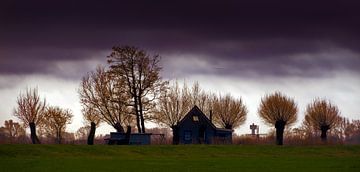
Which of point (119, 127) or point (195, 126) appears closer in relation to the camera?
point (119, 127)

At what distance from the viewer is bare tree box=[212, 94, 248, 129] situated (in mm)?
105250

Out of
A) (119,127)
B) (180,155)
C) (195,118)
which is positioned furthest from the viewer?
(195,118)

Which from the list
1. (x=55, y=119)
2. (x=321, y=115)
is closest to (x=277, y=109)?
(x=321, y=115)

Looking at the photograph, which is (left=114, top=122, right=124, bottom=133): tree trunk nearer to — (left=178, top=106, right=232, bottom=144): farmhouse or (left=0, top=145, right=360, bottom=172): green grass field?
(left=178, top=106, right=232, bottom=144): farmhouse

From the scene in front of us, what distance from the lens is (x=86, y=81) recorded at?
3462 inches

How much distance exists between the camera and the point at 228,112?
106188 mm

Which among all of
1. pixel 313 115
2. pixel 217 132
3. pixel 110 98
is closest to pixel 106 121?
pixel 110 98

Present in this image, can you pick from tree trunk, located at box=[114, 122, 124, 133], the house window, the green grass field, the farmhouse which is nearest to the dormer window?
the farmhouse


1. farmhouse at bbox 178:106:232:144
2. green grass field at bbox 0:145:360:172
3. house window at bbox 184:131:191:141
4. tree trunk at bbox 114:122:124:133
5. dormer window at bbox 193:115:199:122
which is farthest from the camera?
dormer window at bbox 193:115:199:122

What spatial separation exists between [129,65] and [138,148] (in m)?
29.4

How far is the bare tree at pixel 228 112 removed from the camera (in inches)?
4144

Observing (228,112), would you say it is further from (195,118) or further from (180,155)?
(180,155)

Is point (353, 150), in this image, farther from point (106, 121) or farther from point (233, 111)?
point (233, 111)

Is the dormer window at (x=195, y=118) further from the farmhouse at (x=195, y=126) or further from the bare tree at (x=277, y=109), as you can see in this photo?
the bare tree at (x=277, y=109)
